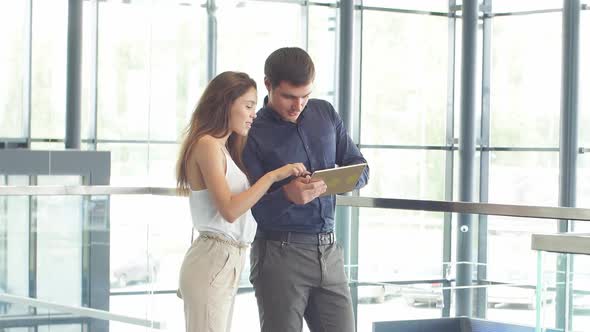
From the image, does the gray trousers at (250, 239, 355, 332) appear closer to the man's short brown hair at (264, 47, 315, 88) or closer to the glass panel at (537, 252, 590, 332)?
the man's short brown hair at (264, 47, 315, 88)

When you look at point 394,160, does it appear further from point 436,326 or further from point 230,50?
point 436,326

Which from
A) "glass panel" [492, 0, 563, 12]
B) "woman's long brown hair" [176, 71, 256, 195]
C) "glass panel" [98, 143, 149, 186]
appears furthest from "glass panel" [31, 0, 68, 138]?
"woman's long brown hair" [176, 71, 256, 195]

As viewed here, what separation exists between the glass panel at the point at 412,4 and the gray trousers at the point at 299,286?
10.5 metres

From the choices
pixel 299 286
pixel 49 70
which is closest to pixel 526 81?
pixel 49 70

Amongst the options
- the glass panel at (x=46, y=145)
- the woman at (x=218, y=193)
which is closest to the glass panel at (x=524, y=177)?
the glass panel at (x=46, y=145)

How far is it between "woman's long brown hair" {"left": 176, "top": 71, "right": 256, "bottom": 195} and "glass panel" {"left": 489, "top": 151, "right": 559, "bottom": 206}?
10.3 metres

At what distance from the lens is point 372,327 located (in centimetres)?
476

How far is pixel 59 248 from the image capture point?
462 cm

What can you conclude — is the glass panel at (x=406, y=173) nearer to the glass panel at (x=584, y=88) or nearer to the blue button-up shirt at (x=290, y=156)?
the glass panel at (x=584, y=88)

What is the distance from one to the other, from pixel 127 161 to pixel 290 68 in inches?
354

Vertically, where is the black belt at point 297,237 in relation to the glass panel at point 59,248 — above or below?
above

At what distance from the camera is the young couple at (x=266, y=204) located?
2.53 metres

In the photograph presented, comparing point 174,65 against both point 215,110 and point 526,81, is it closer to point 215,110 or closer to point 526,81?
point 526,81

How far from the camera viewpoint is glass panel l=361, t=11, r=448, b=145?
13.0 meters
